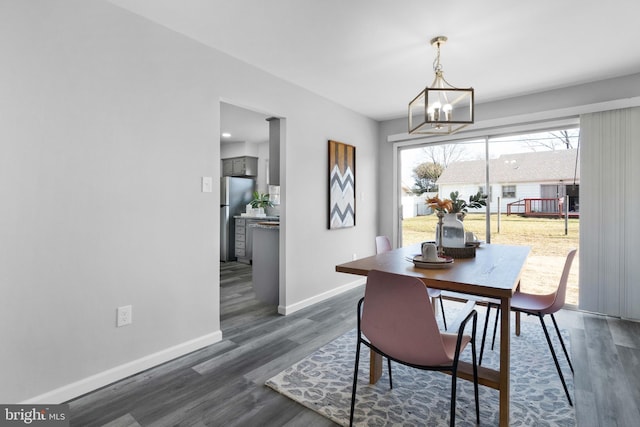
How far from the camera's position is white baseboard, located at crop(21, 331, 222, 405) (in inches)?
70.8

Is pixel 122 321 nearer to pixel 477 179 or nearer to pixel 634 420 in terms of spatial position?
pixel 634 420

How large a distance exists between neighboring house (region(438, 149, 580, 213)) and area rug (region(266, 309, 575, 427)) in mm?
2035

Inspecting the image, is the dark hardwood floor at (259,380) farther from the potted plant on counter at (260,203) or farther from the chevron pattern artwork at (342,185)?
the potted plant on counter at (260,203)

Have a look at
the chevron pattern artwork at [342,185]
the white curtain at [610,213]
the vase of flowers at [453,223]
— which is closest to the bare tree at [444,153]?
the chevron pattern artwork at [342,185]

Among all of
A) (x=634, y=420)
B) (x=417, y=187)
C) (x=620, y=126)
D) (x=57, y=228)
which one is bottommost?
(x=634, y=420)

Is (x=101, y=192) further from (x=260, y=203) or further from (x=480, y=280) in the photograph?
(x=260, y=203)

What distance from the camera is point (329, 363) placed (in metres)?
2.27

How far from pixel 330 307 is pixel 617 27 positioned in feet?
11.3

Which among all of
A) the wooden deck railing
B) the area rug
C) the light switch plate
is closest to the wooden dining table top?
the area rug

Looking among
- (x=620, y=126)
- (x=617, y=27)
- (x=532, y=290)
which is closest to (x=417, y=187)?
(x=532, y=290)

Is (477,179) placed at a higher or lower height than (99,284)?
higher

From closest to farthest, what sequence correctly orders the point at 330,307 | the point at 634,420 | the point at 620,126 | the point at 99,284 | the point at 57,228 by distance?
the point at 634,420
the point at 57,228
the point at 99,284
the point at 620,126
the point at 330,307

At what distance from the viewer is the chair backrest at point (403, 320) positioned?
4.33 feet

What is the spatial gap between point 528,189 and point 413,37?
103 inches
